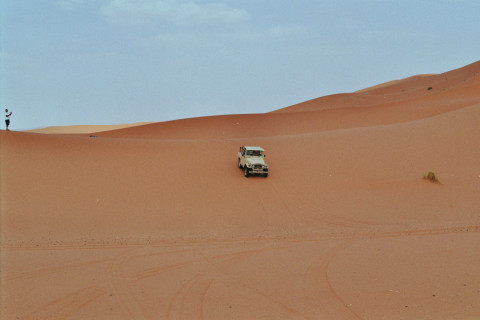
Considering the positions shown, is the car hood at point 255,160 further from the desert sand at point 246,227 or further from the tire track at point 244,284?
the tire track at point 244,284

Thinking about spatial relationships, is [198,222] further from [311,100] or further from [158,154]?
[311,100]

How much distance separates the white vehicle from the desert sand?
1.74ft

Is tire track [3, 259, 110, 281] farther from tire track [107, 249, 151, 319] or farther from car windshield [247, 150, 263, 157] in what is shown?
car windshield [247, 150, 263, 157]

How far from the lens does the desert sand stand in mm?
8680

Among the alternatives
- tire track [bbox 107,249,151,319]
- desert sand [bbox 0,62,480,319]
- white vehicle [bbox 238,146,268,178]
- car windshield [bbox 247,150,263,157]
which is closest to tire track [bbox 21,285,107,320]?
desert sand [bbox 0,62,480,319]

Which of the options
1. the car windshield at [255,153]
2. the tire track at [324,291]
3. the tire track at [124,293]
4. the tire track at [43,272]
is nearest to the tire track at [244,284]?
the tire track at [324,291]

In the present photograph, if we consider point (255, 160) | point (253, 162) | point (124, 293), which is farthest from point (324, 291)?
point (255, 160)

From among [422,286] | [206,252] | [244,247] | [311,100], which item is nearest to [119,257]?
A: [206,252]

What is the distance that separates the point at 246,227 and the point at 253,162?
18.4ft

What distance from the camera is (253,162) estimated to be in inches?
861

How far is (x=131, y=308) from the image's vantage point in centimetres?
830

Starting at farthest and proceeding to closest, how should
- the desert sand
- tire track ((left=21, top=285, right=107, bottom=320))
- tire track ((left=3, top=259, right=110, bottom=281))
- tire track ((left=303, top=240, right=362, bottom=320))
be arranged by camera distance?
tire track ((left=3, top=259, right=110, bottom=281)) < the desert sand < tire track ((left=303, top=240, right=362, bottom=320)) < tire track ((left=21, top=285, right=107, bottom=320))

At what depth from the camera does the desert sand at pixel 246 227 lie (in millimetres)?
8680

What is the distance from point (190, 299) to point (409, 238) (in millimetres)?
7656
